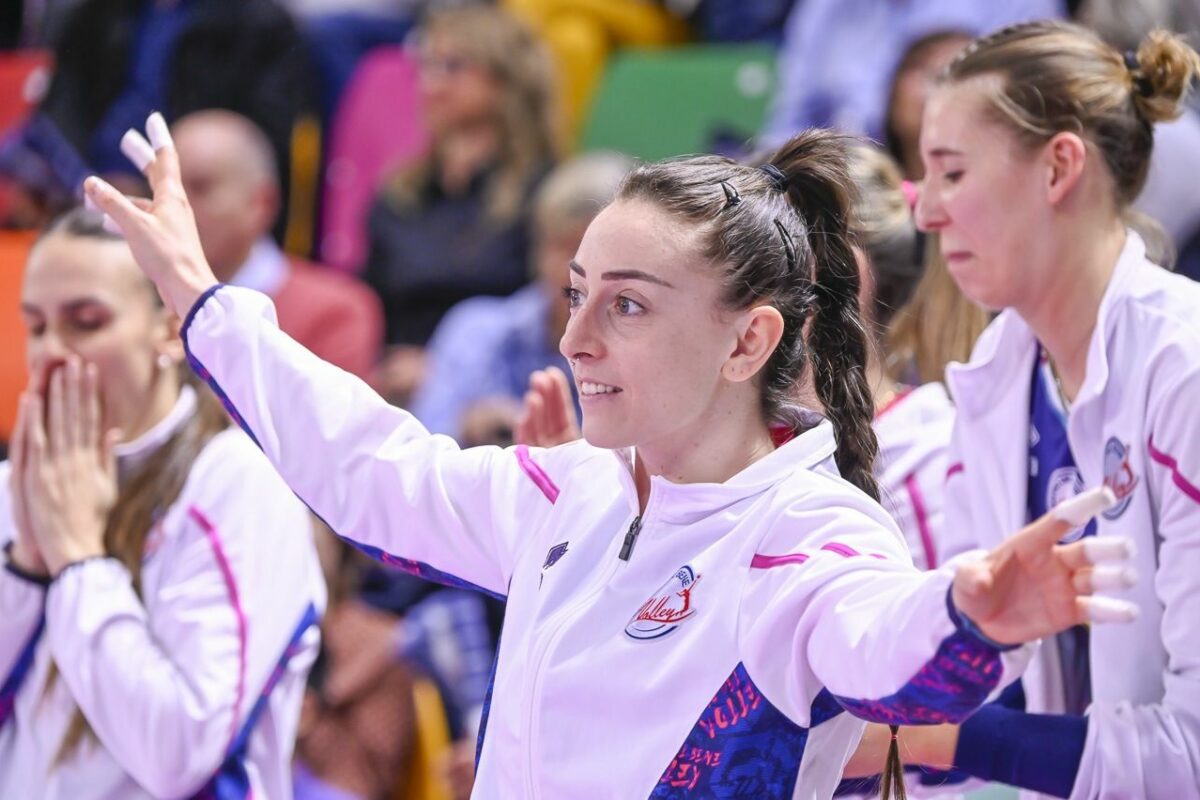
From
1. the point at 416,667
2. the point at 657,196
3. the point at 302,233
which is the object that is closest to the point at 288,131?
the point at 302,233

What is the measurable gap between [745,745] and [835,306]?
2.13 feet

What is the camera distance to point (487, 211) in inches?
252

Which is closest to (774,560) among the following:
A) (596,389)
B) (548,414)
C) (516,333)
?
(596,389)

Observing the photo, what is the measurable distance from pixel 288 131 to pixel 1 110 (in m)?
1.50

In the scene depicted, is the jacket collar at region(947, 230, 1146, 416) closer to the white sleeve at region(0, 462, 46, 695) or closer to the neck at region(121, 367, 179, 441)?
the neck at region(121, 367, 179, 441)

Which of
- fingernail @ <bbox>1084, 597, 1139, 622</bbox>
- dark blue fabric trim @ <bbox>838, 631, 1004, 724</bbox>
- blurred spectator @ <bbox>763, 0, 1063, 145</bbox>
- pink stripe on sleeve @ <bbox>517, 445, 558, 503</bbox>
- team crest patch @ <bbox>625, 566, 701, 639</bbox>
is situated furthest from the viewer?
blurred spectator @ <bbox>763, 0, 1063, 145</bbox>

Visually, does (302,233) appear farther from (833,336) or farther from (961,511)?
(833,336)

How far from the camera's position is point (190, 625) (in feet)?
10.5

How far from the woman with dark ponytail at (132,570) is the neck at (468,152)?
3.09 metres

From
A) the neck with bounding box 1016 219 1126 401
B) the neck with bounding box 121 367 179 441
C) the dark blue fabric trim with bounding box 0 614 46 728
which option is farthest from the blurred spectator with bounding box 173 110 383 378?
the neck with bounding box 1016 219 1126 401

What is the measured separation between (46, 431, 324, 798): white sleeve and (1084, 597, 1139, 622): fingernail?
1.78 metres

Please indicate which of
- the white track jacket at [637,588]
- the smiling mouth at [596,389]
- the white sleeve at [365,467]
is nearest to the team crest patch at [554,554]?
the white track jacket at [637,588]

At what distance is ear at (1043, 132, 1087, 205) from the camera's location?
302 centimetres

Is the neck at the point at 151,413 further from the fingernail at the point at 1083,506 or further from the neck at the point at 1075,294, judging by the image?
the fingernail at the point at 1083,506
